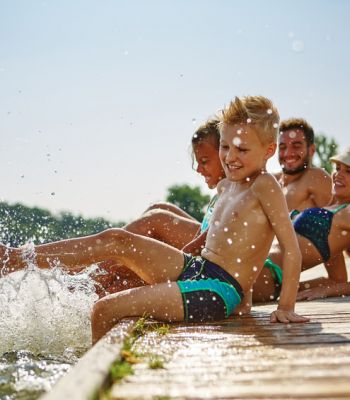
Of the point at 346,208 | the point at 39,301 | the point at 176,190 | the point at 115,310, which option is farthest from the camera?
the point at 176,190

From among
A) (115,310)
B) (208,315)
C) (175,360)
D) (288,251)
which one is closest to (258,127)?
(288,251)

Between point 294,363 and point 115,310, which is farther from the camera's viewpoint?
point 115,310

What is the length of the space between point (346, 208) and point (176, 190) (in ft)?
255

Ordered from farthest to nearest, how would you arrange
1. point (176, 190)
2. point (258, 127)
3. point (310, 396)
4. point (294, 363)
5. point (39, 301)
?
point (176, 190), point (39, 301), point (258, 127), point (294, 363), point (310, 396)

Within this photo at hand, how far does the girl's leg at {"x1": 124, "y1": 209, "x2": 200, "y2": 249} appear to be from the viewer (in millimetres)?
5535

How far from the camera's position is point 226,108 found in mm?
3982

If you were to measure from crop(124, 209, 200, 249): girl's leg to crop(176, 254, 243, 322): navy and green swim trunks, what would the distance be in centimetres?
164

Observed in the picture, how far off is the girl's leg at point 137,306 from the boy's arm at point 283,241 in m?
0.64

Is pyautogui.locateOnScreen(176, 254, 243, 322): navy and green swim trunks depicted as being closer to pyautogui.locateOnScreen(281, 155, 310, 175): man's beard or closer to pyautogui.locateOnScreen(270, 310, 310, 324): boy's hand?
pyautogui.locateOnScreen(270, 310, 310, 324): boy's hand

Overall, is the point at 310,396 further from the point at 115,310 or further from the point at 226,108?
the point at 226,108

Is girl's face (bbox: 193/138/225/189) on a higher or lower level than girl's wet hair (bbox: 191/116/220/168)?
lower

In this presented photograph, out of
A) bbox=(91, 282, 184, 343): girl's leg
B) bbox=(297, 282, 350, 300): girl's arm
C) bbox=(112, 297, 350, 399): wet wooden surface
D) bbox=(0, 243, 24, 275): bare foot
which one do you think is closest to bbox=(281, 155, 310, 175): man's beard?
bbox=(297, 282, 350, 300): girl's arm

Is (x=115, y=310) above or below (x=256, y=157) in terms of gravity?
below

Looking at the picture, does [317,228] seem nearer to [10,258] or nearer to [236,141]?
[236,141]
